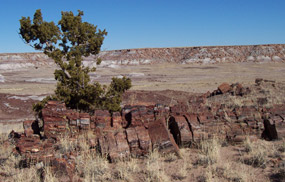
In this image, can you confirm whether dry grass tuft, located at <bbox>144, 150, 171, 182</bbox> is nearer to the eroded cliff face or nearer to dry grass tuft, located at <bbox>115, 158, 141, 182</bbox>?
dry grass tuft, located at <bbox>115, 158, 141, 182</bbox>

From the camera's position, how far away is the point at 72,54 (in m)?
12.5

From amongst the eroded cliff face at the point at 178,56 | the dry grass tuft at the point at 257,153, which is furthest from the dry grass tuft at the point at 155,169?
the eroded cliff face at the point at 178,56

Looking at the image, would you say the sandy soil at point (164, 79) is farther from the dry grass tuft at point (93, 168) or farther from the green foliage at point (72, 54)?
the dry grass tuft at point (93, 168)

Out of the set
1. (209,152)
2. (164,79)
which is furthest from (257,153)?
(164,79)

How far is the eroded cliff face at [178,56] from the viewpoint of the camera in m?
84.2

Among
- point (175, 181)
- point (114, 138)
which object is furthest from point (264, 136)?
point (114, 138)

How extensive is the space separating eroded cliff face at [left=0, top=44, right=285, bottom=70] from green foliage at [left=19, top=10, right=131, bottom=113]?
69248mm

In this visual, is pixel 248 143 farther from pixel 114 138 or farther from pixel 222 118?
pixel 114 138

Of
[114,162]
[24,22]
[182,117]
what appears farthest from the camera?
[24,22]

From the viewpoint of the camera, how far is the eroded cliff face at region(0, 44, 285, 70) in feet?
276

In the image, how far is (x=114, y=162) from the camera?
20.7 ft

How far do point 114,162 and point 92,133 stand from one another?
1802mm

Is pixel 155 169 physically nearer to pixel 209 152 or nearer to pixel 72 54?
pixel 209 152

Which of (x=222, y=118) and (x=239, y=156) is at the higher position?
(x=222, y=118)
